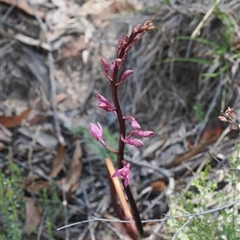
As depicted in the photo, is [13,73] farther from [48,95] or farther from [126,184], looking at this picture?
[126,184]

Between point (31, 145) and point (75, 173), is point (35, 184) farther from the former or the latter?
point (31, 145)

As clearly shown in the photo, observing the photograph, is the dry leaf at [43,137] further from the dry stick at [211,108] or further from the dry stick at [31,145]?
the dry stick at [211,108]

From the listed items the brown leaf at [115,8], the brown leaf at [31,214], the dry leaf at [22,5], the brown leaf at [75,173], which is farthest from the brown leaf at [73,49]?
the brown leaf at [31,214]

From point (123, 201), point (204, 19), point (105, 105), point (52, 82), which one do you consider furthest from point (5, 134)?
point (105, 105)

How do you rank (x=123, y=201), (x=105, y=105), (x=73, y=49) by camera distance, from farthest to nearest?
(x=73, y=49)
(x=123, y=201)
(x=105, y=105)

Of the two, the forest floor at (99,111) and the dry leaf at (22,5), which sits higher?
the dry leaf at (22,5)

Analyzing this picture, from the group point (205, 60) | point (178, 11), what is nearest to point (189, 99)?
point (205, 60)

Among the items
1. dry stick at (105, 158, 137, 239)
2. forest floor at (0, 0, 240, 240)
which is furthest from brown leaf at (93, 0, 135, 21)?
dry stick at (105, 158, 137, 239)

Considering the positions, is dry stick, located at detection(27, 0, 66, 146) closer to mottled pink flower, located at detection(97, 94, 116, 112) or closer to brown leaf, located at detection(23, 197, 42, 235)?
brown leaf, located at detection(23, 197, 42, 235)
